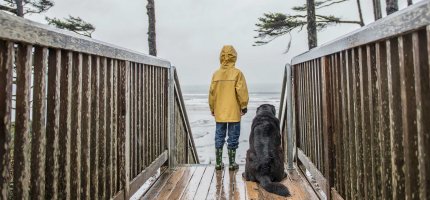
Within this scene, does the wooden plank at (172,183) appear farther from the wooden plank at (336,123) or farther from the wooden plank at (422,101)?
the wooden plank at (422,101)

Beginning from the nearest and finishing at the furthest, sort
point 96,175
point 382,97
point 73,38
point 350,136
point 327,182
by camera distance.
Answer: point 382,97 < point 73,38 < point 350,136 < point 96,175 < point 327,182

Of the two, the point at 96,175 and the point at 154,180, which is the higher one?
Answer: the point at 96,175

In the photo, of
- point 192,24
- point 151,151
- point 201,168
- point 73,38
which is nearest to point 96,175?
point 73,38

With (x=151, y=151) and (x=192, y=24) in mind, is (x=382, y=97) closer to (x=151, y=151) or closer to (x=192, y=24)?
(x=151, y=151)

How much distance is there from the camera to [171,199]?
3.49 meters

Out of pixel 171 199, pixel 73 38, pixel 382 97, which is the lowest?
pixel 171 199

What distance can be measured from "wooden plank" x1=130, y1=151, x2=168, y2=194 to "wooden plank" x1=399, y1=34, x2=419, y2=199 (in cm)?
249

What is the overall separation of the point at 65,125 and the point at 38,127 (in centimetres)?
25

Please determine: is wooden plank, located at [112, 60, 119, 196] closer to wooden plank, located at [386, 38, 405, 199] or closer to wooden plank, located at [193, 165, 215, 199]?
wooden plank, located at [193, 165, 215, 199]

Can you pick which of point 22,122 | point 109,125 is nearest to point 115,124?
point 109,125

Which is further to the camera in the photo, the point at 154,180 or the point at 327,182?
the point at 154,180

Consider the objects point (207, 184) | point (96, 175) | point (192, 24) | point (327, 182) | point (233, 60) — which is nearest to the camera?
point (96, 175)

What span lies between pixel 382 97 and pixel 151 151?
9.67 feet

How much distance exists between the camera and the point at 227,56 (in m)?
4.80
